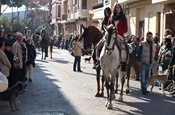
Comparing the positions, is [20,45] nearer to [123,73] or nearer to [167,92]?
[123,73]

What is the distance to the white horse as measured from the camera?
1080cm

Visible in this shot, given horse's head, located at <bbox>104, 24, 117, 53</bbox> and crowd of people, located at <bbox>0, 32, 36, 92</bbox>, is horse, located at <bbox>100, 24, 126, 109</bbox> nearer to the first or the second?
horse's head, located at <bbox>104, 24, 117, 53</bbox>

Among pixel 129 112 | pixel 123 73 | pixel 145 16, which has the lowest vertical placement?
pixel 129 112

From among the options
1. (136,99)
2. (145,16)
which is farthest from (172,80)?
(145,16)

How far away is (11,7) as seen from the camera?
71562 mm

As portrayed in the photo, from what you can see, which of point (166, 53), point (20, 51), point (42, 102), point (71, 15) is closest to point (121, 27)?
point (42, 102)

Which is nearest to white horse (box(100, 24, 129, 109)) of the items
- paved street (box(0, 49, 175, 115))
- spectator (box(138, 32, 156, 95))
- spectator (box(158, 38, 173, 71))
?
paved street (box(0, 49, 175, 115))

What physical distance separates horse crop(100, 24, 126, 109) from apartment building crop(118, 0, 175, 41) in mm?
12315

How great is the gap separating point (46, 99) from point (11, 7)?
6138 cm

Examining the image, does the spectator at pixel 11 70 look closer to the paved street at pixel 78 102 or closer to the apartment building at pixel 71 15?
the paved street at pixel 78 102

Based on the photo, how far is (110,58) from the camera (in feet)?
36.8

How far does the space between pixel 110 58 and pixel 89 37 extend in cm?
171

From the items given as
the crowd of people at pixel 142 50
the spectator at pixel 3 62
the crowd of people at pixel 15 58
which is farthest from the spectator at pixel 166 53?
the spectator at pixel 3 62

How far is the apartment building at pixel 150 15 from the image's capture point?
2413 cm
